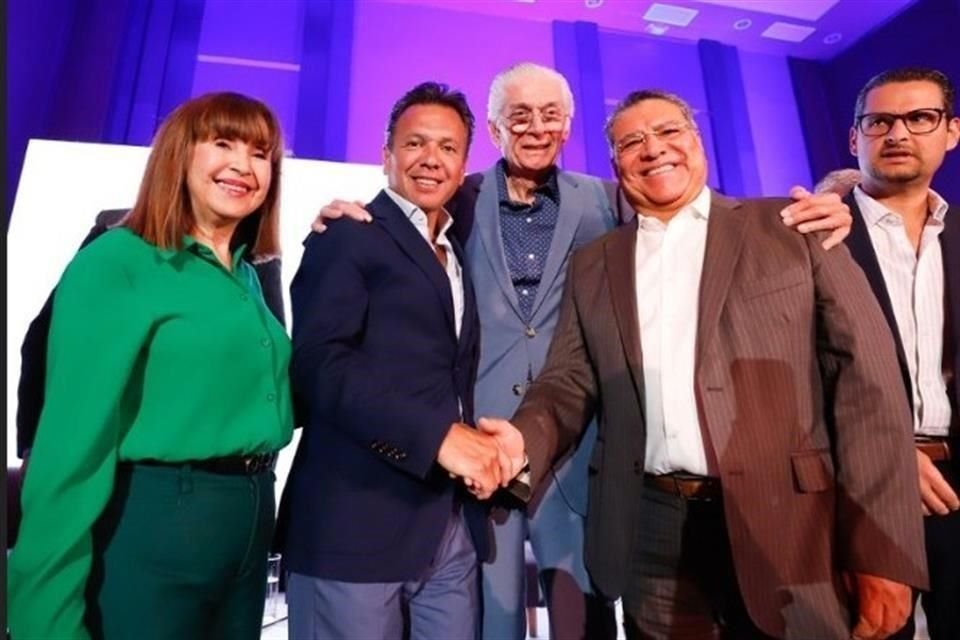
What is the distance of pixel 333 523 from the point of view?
55.4 inches

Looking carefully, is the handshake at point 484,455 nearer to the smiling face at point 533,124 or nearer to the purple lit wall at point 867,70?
the smiling face at point 533,124

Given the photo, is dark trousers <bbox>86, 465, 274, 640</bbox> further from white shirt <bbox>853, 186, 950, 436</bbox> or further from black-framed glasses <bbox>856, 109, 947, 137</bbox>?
black-framed glasses <bbox>856, 109, 947, 137</bbox>

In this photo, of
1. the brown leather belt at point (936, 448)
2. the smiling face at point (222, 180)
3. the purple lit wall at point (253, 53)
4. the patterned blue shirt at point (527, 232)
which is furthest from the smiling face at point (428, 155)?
the purple lit wall at point (253, 53)

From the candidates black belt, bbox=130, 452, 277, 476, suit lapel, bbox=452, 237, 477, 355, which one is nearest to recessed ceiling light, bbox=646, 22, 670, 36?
suit lapel, bbox=452, 237, 477, 355

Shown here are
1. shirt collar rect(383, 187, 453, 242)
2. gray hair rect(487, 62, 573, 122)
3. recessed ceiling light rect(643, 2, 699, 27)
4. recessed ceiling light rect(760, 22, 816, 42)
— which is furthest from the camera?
recessed ceiling light rect(760, 22, 816, 42)

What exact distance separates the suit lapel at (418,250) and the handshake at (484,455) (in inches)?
10.9

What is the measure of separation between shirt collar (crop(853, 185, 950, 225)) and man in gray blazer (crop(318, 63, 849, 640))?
55cm

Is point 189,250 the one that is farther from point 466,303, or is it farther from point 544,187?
point 544,187

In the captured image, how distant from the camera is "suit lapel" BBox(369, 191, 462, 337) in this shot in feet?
5.09

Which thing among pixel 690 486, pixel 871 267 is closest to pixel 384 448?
pixel 690 486

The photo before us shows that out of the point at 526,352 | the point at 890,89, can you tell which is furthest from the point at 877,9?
the point at 526,352

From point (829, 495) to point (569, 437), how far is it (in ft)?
2.01

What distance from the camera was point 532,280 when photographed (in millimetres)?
1854

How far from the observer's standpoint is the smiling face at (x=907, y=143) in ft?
6.26
